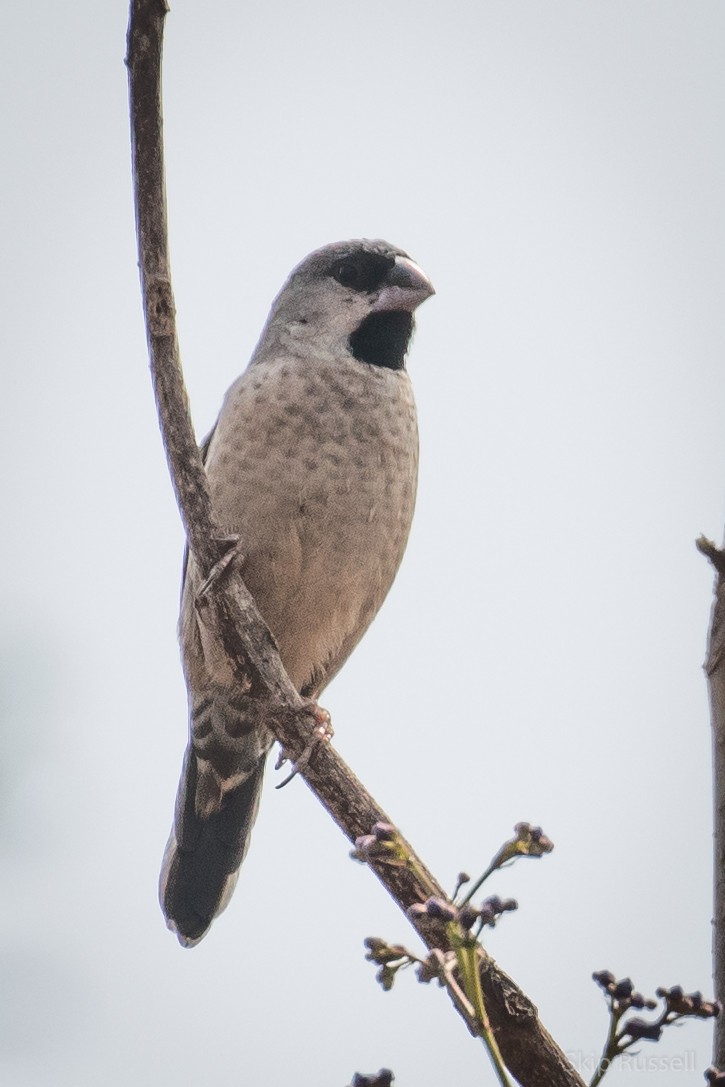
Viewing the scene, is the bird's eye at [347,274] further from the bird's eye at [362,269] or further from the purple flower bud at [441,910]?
the purple flower bud at [441,910]

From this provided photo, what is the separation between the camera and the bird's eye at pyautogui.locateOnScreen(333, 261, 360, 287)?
6.28 m

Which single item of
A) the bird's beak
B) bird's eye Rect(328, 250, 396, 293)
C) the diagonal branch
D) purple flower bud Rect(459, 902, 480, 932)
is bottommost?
purple flower bud Rect(459, 902, 480, 932)

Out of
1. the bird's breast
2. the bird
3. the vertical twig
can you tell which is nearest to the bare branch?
the vertical twig

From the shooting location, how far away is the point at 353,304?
20.2 ft

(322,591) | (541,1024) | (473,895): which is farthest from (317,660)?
(473,895)

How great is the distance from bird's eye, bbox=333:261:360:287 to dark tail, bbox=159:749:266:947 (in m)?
2.51

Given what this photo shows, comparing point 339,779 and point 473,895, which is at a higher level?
Result: point 339,779

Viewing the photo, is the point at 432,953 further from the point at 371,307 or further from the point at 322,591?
the point at 371,307

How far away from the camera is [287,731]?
166 inches

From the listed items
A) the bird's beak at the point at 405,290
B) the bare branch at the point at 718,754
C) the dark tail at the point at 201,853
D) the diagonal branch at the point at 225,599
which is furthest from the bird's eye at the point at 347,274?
the bare branch at the point at 718,754

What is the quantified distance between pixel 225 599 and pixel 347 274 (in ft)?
8.50

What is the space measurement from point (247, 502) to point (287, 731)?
4.67 ft

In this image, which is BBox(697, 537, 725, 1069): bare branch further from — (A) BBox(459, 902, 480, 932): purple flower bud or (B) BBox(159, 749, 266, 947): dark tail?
(B) BBox(159, 749, 266, 947): dark tail

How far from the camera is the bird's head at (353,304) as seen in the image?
6008 millimetres
